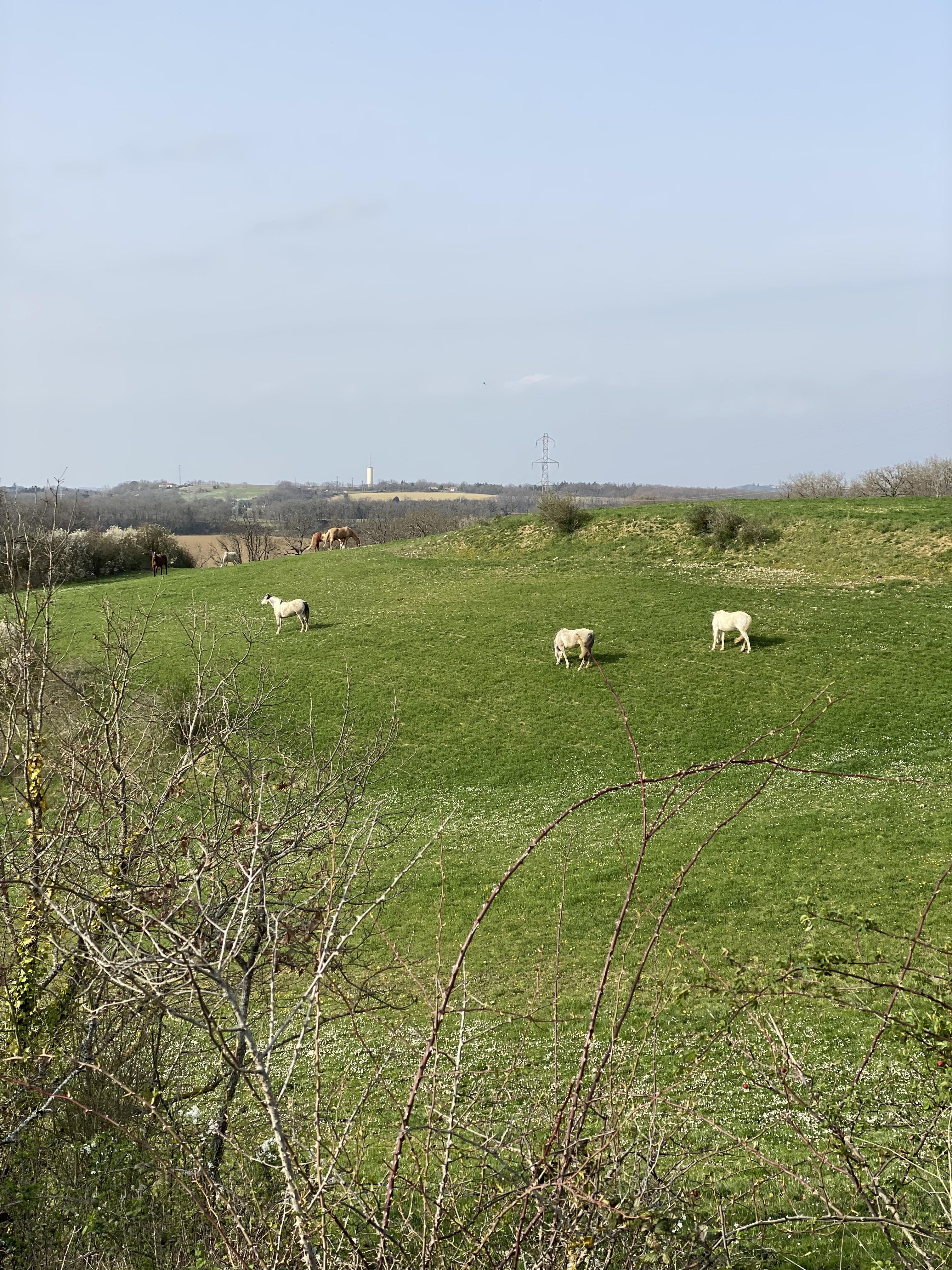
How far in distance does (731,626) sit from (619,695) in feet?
16.3

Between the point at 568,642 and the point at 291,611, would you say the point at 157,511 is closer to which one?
the point at 291,611

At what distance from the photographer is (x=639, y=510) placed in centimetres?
4628

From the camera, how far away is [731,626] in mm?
28312

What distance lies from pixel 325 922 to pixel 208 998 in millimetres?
5489

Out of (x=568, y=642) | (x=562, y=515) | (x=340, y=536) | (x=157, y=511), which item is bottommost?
(x=568, y=642)

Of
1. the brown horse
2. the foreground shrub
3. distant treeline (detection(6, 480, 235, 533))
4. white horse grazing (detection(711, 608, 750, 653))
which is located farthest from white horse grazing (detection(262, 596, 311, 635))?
distant treeline (detection(6, 480, 235, 533))

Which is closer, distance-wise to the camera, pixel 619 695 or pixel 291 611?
pixel 619 695

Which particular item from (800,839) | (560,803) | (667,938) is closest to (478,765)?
(560,803)

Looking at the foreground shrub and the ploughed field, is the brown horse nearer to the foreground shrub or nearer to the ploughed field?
the ploughed field

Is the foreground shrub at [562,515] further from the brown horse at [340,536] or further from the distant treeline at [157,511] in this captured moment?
the distant treeline at [157,511]

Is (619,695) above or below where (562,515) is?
below

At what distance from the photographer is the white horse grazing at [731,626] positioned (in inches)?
1099

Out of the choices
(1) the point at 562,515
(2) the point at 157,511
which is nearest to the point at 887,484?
(1) the point at 562,515

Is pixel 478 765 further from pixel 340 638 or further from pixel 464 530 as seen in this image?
pixel 464 530
